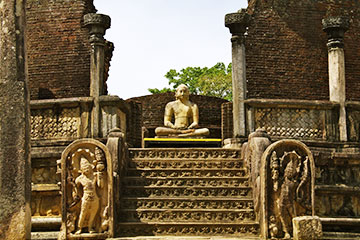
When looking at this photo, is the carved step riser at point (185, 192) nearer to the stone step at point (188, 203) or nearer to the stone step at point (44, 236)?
the stone step at point (188, 203)

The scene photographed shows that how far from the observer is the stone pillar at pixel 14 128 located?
7.62 meters

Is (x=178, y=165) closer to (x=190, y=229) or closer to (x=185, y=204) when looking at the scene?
(x=185, y=204)

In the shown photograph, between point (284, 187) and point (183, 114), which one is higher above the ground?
point (183, 114)

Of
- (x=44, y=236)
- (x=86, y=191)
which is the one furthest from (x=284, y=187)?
(x=44, y=236)

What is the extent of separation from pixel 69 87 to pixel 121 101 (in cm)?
361

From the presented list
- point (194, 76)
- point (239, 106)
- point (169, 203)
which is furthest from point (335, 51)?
point (194, 76)

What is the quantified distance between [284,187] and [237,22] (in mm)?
4243

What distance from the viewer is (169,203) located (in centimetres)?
936

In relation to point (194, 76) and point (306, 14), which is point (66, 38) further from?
point (194, 76)

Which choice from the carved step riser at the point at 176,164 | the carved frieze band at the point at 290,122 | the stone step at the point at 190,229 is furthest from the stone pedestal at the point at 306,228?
the carved frieze band at the point at 290,122

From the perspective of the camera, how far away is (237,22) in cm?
1186

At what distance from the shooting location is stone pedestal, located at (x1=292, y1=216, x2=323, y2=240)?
8422 millimetres

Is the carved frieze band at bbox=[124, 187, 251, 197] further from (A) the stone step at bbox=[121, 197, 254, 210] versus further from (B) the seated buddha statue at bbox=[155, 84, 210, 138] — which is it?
(B) the seated buddha statue at bbox=[155, 84, 210, 138]

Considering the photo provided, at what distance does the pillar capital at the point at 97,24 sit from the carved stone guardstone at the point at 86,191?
390 cm
